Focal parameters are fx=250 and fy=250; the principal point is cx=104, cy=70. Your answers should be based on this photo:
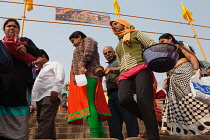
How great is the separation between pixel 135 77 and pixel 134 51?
1.03 feet

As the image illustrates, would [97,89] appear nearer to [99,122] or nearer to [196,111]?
[99,122]

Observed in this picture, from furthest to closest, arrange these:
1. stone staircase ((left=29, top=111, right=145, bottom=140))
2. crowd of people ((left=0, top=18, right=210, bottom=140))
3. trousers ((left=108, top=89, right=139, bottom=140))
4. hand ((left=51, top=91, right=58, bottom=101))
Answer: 1. stone staircase ((left=29, top=111, right=145, bottom=140))
2. hand ((left=51, top=91, right=58, bottom=101))
3. trousers ((left=108, top=89, right=139, bottom=140))
4. crowd of people ((left=0, top=18, right=210, bottom=140))

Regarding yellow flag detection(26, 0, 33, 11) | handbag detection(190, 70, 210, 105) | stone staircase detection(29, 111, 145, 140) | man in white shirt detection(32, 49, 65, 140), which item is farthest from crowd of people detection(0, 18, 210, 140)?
yellow flag detection(26, 0, 33, 11)

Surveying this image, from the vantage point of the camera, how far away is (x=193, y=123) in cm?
301

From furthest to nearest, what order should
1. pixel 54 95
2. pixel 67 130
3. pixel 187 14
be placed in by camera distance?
pixel 187 14, pixel 67 130, pixel 54 95

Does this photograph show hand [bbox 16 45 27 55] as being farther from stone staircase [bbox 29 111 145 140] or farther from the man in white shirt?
stone staircase [bbox 29 111 145 140]

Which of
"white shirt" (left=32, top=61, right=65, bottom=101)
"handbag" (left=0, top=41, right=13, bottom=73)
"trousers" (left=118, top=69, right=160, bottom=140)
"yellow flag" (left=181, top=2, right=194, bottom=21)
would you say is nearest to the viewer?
"handbag" (left=0, top=41, right=13, bottom=73)

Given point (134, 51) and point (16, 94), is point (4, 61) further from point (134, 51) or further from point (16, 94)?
point (134, 51)

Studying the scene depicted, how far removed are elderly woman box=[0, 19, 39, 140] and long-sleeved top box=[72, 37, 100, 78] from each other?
735 millimetres

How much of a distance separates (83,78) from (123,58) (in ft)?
1.64

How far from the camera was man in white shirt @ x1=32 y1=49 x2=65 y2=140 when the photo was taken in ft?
9.93

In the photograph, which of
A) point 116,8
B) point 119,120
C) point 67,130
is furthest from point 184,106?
point 116,8

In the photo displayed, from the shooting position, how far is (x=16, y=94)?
2.24 m

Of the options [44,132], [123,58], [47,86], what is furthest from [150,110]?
[47,86]
